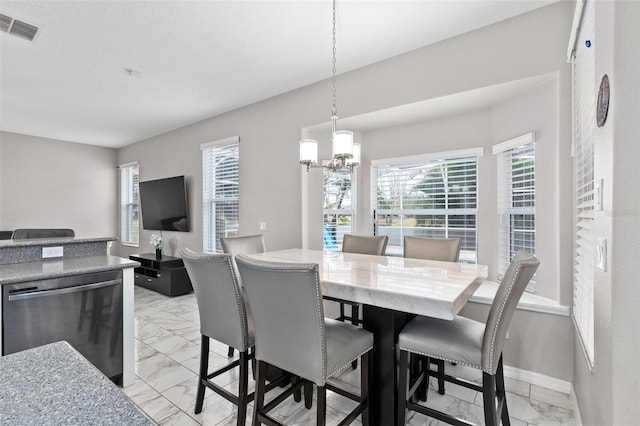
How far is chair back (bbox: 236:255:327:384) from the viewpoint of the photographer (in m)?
1.44

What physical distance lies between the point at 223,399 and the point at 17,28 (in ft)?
11.2

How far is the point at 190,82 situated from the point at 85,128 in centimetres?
321

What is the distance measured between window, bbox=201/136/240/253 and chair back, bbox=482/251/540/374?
383 centimetres

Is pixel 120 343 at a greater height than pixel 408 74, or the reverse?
pixel 408 74

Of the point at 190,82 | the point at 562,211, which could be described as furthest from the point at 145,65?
the point at 562,211

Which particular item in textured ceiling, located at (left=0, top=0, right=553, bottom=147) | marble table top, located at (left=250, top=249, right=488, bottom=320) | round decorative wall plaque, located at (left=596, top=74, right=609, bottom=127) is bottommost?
marble table top, located at (left=250, top=249, right=488, bottom=320)

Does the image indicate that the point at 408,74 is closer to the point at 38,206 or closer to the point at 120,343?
the point at 120,343

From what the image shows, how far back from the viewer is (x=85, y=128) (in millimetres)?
5562

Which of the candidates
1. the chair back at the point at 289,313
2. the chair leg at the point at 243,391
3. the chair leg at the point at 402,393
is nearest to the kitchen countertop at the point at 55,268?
the chair leg at the point at 243,391

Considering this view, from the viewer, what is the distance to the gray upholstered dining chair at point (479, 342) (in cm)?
152

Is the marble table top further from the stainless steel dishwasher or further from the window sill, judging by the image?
the stainless steel dishwasher

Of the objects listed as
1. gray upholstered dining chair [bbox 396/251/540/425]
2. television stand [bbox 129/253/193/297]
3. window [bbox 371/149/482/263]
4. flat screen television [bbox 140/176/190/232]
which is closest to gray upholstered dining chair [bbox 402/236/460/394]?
window [bbox 371/149/482/263]

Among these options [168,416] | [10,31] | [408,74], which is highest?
[10,31]

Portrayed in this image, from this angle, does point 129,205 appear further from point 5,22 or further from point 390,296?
point 390,296
